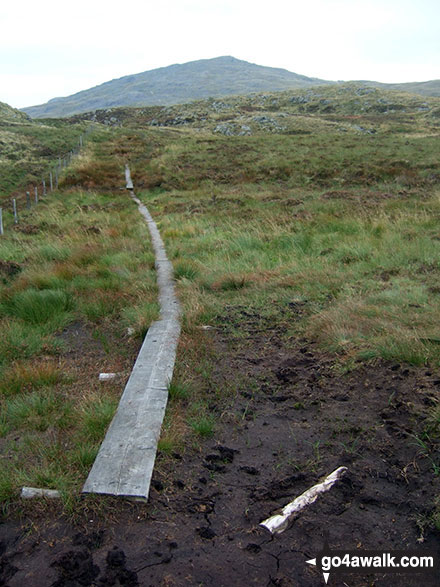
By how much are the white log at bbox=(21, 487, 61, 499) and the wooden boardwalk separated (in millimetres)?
188

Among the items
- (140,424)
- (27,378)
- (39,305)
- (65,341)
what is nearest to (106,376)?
(27,378)

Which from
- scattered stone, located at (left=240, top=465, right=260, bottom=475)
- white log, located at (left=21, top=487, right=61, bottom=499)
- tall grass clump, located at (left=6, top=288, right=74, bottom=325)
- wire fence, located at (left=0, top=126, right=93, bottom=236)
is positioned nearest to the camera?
white log, located at (left=21, top=487, right=61, bottom=499)

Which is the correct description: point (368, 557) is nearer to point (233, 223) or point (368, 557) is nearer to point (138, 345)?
point (138, 345)

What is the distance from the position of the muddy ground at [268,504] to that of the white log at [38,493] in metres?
0.16

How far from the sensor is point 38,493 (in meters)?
3.02

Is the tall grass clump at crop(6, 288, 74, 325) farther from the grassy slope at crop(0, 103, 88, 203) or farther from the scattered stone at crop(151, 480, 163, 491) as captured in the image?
the grassy slope at crop(0, 103, 88, 203)

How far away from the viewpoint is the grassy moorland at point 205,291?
392cm

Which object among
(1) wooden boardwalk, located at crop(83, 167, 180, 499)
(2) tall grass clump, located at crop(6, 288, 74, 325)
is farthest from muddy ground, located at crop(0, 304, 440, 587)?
(2) tall grass clump, located at crop(6, 288, 74, 325)

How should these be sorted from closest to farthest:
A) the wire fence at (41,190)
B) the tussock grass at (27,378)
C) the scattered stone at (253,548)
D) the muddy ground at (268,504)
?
the muddy ground at (268,504), the scattered stone at (253,548), the tussock grass at (27,378), the wire fence at (41,190)

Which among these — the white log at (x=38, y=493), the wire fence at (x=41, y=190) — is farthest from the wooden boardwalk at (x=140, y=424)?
the wire fence at (x=41, y=190)

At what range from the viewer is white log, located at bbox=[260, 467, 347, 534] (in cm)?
278

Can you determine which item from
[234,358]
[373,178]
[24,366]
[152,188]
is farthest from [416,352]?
[152,188]

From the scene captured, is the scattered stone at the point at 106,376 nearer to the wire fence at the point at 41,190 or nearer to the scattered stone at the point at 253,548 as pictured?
the scattered stone at the point at 253,548

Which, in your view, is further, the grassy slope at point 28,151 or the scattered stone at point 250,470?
the grassy slope at point 28,151
